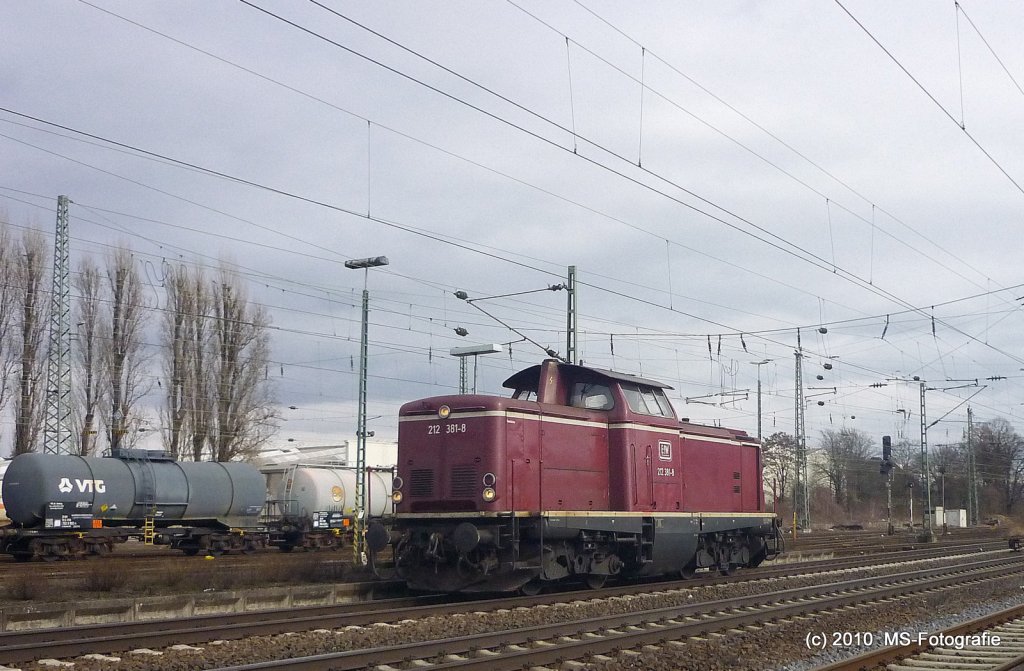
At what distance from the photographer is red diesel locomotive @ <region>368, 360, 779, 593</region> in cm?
1554

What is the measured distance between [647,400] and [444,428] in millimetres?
4651

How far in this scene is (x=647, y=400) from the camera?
61.9 ft

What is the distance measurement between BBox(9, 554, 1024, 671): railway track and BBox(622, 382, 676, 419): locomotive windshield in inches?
142

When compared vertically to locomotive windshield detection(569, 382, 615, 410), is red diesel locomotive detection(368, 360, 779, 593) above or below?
below

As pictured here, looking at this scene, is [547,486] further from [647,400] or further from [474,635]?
[474,635]

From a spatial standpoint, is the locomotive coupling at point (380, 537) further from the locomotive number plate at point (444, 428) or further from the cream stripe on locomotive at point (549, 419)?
the cream stripe on locomotive at point (549, 419)

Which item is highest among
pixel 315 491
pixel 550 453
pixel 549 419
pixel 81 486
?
pixel 549 419

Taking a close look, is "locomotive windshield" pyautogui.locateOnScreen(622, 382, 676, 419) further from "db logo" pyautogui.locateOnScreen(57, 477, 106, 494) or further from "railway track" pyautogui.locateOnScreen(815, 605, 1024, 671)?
"db logo" pyautogui.locateOnScreen(57, 477, 106, 494)

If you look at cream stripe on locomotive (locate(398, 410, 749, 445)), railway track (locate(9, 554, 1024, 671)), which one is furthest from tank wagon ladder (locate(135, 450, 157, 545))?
railway track (locate(9, 554, 1024, 671))

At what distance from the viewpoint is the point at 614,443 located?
17.8m

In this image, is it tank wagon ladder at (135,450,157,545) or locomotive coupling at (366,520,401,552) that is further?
tank wagon ladder at (135,450,157,545)

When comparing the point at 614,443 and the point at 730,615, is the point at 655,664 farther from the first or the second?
the point at 614,443

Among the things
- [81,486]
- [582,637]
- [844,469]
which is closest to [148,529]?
[81,486]

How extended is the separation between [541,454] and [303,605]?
4.66 meters
